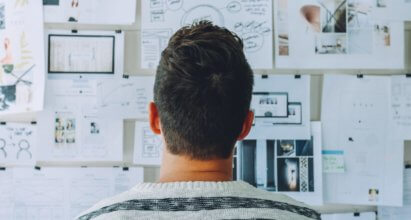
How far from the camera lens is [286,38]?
1.36 m

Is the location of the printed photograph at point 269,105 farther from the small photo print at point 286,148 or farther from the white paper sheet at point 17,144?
the white paper sheet at point 17,144

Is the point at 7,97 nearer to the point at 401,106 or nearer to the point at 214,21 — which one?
the point at 214,21

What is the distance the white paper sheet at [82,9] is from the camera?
133 centimetres

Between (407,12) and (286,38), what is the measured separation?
0.39 m

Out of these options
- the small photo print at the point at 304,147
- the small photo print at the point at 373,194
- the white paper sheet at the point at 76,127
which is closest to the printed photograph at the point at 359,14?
the small photo print at the point at 304,147

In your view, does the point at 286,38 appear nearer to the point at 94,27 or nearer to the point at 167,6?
the point at 167,6

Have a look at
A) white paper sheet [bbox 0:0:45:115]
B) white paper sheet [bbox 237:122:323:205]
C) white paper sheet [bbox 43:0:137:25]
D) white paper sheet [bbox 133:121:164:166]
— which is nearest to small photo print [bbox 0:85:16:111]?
white paper sheet [bbox 0:0:45:115]

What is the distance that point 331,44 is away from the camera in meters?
1.37

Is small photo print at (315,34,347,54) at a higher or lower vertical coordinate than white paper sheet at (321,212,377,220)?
higher

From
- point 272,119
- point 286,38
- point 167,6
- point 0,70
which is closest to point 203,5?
point 167,6

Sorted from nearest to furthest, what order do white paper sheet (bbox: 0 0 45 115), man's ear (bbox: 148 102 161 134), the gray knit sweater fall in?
the gray knit sweater
man's ear (bbox: 148 102 161 134)
white paper sheet (bbox: 0 0 45 115)

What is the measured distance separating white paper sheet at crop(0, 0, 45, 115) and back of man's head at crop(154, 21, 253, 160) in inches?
29.3

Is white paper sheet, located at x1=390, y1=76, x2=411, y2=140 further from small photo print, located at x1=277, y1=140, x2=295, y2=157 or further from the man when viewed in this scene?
the man

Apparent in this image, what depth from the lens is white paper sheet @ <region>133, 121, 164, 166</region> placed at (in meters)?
1.34
